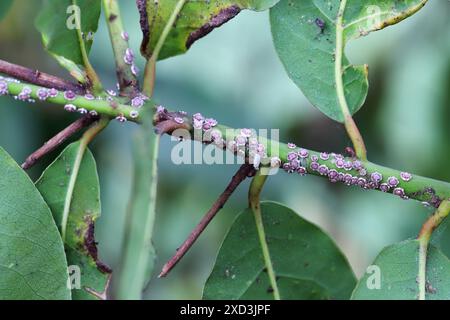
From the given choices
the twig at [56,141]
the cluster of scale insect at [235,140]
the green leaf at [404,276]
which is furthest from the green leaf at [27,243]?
the green leaf at [404,276]

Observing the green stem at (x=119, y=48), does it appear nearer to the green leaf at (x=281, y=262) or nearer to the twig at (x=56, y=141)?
the twig at (x=56, y=141)

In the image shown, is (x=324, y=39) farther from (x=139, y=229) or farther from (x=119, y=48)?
(x=139, y=229)

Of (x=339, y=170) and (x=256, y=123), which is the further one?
(x=256, y=123)

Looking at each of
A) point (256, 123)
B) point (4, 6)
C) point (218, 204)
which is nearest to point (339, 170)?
point (218, 204)

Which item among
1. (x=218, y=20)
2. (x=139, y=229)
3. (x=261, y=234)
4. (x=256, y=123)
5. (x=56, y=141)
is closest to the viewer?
(x=139, y=229)
